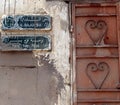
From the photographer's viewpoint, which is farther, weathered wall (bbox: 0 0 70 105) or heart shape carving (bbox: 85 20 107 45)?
heart shape carving (bbox: 85 20 107 45)

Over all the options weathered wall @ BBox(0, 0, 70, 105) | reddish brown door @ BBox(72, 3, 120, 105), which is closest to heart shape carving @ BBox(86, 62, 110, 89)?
reddish brown door @ BBox(72, 3, 120, 105)

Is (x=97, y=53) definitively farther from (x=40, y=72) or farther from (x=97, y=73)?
(x=40, y=72)

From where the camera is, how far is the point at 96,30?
4625 mm

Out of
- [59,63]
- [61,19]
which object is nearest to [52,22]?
[61,19]

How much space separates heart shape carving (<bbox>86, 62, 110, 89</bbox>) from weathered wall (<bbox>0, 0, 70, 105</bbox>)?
0.26 meters

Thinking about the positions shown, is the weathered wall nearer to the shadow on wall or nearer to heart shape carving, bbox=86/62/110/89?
the shadow on wall

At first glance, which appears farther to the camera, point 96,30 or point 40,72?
point 96,30

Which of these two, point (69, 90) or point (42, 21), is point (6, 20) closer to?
point (42, 21)

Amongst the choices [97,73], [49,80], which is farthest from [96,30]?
[49,80]

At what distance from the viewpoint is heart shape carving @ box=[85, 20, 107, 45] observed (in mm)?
4584

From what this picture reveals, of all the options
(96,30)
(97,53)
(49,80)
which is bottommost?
(49,80)

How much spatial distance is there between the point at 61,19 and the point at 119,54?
31.8 inches

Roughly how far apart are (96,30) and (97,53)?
285mm

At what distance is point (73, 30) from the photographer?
181 inches
